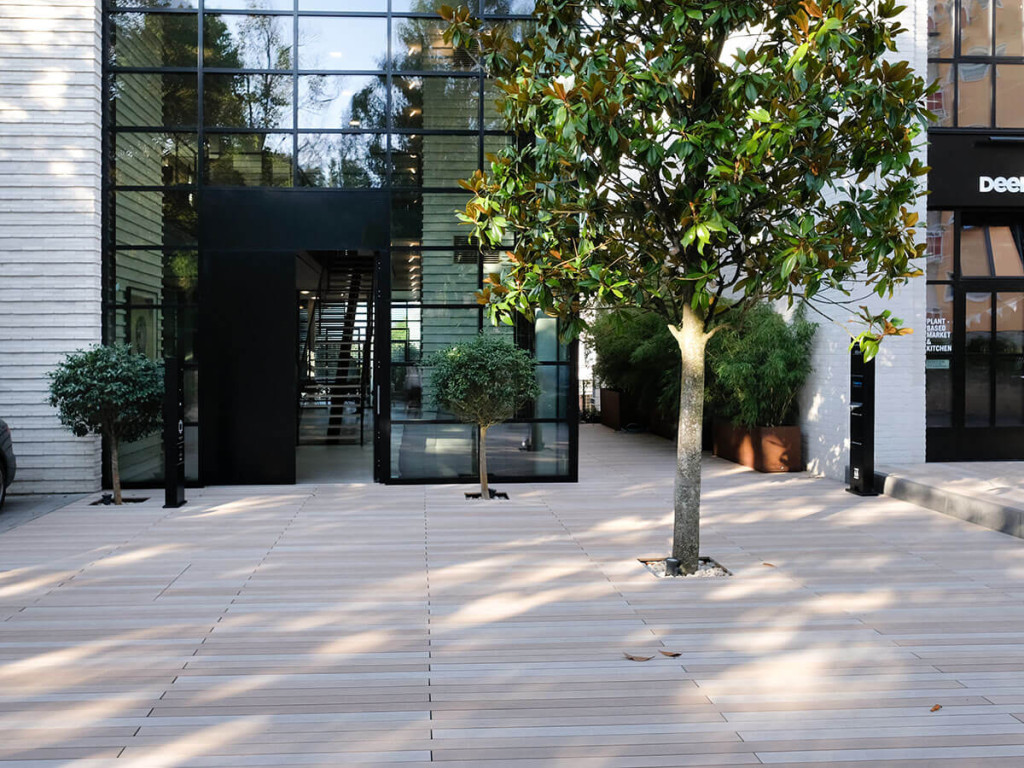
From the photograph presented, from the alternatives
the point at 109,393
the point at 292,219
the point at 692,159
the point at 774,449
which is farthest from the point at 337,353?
the point at 692,159

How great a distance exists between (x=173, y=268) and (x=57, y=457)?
2233mm

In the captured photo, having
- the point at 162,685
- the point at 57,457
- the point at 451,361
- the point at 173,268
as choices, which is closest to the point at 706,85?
the point at 451,361

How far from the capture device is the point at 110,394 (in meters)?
8.60

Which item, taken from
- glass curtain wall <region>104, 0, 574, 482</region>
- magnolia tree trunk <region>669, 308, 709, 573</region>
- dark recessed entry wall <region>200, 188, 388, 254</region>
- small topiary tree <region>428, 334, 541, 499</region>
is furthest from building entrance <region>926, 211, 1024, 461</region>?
dark recessed entry wall <region>200, 188, 388, 254</region>

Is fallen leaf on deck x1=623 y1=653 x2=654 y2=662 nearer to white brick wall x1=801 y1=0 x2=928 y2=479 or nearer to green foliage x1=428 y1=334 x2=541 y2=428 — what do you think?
green foliage x1=428 y1=334 x2=541 y2=428

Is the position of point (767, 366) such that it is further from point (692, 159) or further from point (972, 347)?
point (692, 159)

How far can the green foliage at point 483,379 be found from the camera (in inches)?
364

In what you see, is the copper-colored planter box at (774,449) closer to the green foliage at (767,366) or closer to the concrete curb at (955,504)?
the green foliage at (767,366)

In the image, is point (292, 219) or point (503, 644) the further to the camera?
point (292, 219)

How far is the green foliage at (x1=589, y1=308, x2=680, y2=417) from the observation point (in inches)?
553

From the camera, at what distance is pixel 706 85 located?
6223 mm

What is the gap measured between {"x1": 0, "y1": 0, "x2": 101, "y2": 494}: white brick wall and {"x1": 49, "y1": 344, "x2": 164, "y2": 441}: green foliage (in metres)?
0.87

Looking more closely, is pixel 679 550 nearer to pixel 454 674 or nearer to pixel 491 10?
pixel 454 674

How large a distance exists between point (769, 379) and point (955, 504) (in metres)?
3.32
